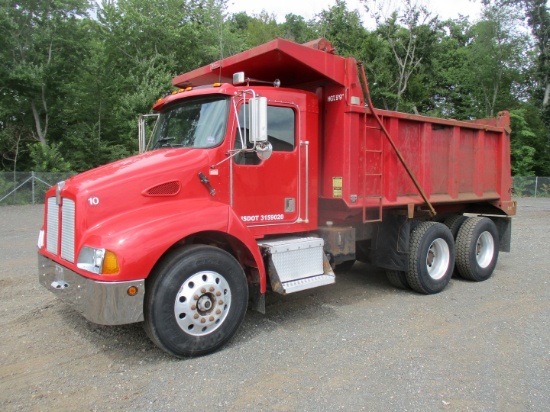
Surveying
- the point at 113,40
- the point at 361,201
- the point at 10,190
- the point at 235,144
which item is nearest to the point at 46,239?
the point at 235,144

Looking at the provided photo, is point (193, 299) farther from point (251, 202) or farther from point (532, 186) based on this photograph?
point (532, 186)

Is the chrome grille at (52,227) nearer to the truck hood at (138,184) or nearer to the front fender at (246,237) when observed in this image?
the truck hood at (138,184)

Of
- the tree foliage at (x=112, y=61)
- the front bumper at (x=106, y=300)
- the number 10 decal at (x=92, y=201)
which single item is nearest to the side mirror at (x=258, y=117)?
the number 10 decal at (x=92, y=201)

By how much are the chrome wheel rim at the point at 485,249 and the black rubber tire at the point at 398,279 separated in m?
1.89

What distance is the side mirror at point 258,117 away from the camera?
4.50m

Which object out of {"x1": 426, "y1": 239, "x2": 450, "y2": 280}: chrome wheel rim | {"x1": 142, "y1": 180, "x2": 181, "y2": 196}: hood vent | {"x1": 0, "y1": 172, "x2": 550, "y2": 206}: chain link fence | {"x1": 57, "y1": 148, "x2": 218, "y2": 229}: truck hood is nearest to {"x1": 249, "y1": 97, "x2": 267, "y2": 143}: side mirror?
{"x1": 57, "y1": 148, "x2": 218, "y2": 229}: truck hood

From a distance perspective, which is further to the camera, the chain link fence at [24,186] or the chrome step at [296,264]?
the chain link fence at [24,186]

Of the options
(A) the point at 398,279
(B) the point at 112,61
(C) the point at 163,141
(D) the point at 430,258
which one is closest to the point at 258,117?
(C) the point at 163,141

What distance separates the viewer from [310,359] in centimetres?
426

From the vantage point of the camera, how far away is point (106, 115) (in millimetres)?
26203

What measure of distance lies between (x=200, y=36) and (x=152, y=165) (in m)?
22.8

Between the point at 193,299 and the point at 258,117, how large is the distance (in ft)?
6.15

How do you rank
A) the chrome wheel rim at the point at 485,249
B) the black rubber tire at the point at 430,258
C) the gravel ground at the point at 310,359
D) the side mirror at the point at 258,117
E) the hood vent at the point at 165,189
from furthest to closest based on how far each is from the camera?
the chrome wheel rim at the point at 485,249 < the black rubber tire at the point at 430,258 < the side mirror at the point at 258,117 < the hood vent at the point at 165,189 < the gravel ground at the point at 310,359

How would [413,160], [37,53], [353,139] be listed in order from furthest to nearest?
1. [37,53]
2. [413,160]
3. [353,139]
